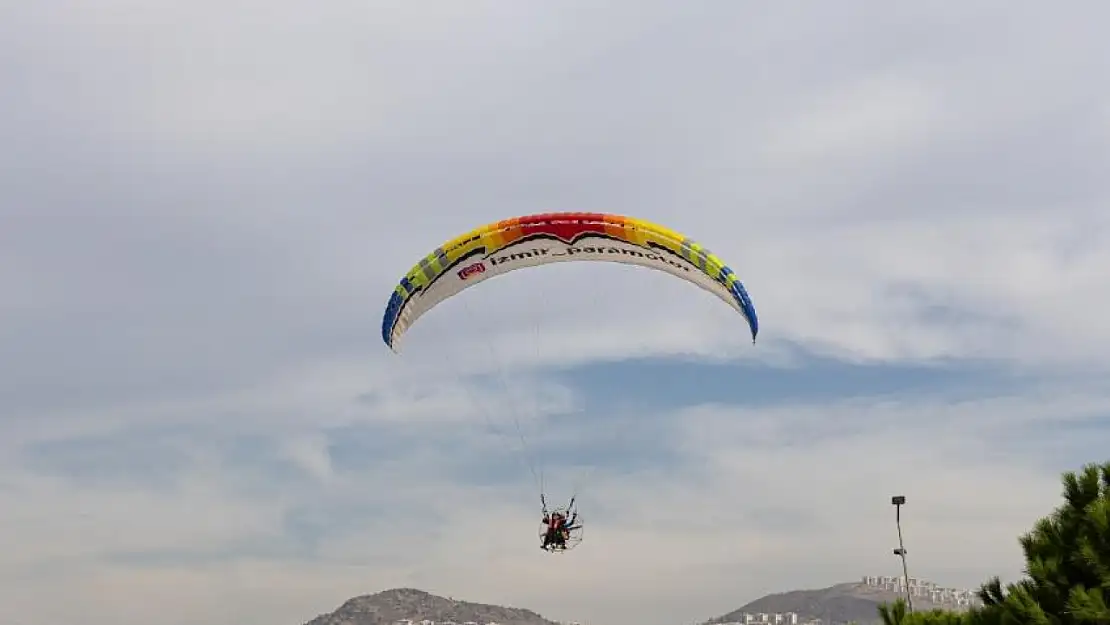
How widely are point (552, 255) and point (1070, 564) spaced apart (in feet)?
66.7

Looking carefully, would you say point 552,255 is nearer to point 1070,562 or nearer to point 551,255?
point 551,255

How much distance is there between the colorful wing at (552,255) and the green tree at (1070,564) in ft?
46.3

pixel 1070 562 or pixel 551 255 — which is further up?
pixel 551 255

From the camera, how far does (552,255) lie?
120 ft

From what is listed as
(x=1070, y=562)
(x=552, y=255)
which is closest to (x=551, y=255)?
(x=552, y=255)

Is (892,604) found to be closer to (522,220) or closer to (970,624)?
(970,624)

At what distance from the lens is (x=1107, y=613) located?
716 inches

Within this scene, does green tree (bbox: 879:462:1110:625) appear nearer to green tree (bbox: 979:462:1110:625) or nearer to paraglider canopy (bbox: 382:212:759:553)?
green tree (bbox: 979:462:1110:625)

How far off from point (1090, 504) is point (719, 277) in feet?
51.4

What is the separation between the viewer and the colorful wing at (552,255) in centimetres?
3422

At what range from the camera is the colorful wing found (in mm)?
34219

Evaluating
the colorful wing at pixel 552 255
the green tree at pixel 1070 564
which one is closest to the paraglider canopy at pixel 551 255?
the colorful wing at pixel 552 255

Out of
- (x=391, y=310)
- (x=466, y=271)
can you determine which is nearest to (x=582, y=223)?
(x=466, y=271)

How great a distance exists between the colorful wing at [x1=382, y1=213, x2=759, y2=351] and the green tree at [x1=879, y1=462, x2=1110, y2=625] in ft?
46.3
